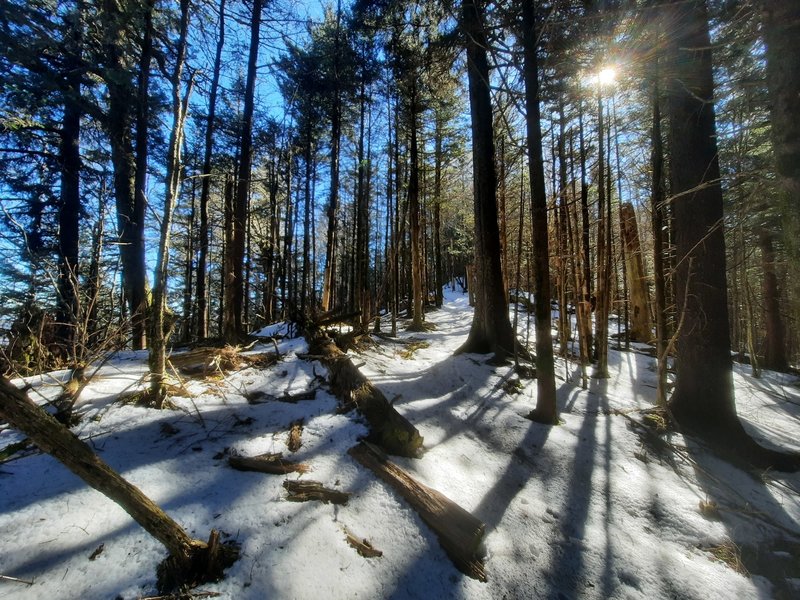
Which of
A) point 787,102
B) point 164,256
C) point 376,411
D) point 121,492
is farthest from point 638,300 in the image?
point 121,492

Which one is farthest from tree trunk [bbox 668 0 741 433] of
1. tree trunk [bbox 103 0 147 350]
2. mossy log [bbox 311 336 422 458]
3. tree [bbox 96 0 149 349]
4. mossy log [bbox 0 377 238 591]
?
tree trunk [bbox 103 0 147 350]

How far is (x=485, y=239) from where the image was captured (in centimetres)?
685

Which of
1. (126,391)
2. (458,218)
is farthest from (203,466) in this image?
(458,218)

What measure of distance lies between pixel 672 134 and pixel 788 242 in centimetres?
407

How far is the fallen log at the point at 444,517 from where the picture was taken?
2354 mm

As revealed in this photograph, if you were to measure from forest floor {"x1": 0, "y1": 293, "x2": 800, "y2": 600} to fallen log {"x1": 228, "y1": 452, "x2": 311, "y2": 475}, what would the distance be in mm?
65

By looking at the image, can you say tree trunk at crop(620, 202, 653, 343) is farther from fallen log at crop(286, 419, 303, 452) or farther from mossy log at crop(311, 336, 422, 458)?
fallen log at crop(286, 419, 303, 452)

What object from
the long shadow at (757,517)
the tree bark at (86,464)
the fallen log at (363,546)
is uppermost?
the tree bark at (86,464)

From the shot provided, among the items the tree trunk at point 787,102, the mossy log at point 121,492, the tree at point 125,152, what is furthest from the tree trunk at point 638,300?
the tree at point 125,152

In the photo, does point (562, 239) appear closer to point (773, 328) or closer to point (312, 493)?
point (312, 493)

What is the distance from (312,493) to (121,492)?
1.33 metres

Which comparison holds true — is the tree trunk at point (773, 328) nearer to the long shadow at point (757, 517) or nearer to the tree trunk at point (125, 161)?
the long shadow at point (757, 517)

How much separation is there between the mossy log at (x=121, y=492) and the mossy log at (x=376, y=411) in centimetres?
166

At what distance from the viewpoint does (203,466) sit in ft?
8.88
